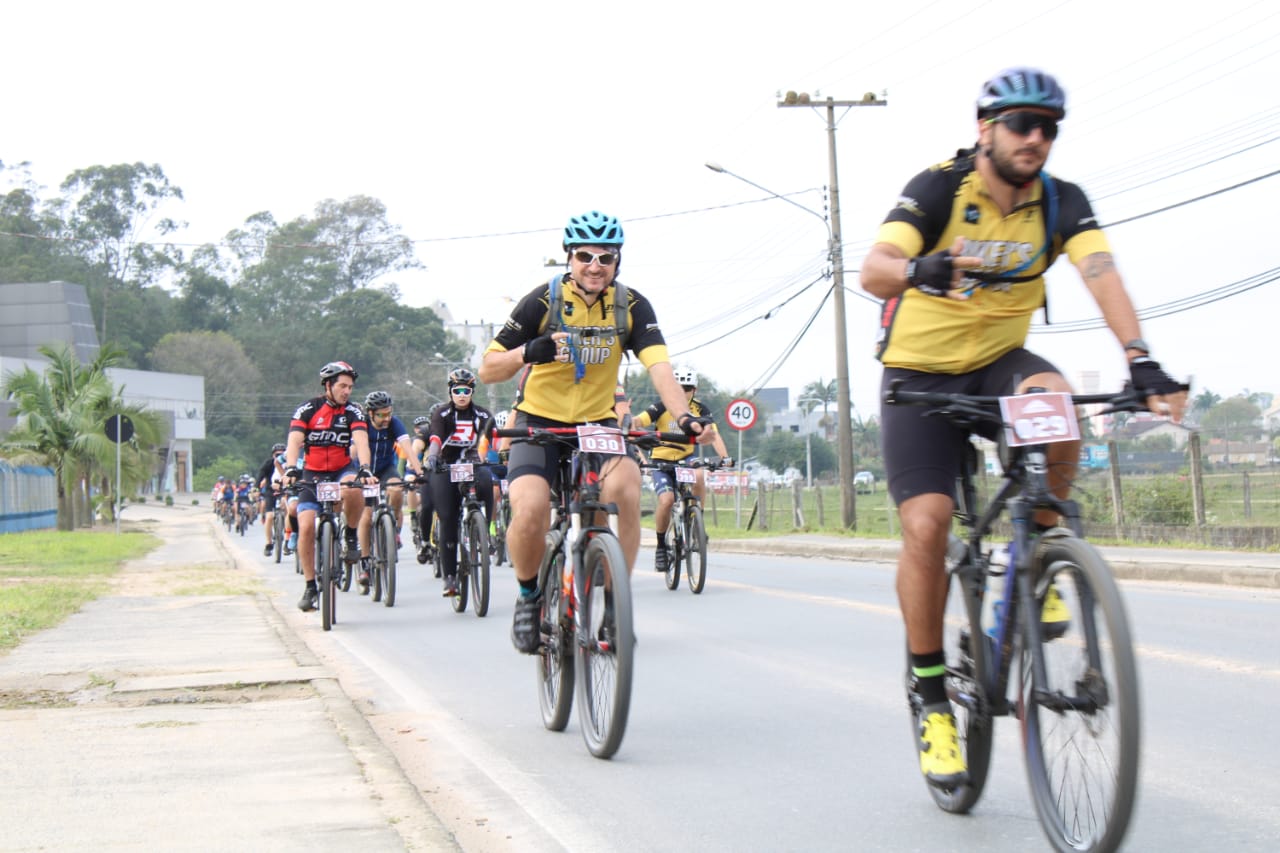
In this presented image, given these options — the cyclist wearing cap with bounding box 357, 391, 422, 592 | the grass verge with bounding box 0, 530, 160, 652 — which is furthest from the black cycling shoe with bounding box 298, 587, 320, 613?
the grass verge with bounding box 0, 530, 160, 652

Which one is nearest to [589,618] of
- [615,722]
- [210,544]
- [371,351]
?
[615,722]

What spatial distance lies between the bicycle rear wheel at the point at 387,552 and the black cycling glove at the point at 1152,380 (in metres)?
9.26

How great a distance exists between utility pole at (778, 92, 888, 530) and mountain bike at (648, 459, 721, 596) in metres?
15.1

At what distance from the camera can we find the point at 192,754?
568 cm

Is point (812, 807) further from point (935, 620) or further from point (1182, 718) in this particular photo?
point (1182, 718)

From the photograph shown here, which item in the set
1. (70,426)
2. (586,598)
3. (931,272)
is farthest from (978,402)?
(70,426)

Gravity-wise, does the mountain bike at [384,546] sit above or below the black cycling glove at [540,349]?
below

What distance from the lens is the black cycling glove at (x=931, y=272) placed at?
3.91m

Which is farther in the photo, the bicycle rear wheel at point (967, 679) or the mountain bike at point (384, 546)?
the mountain bike at point (384, 546)

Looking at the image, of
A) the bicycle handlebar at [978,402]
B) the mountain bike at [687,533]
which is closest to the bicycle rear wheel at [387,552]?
the mountain bike at [687,533]

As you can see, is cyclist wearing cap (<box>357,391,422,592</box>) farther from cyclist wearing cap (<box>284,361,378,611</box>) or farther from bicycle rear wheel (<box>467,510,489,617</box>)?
bicycle rear wheel (<box>467,510,489,617</box>)

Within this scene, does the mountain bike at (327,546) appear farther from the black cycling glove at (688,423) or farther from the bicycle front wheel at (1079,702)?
the bicycle front wheel at (1079,702)

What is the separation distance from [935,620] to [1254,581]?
9.27 metres

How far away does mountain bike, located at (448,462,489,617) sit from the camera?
11977 millimetres
